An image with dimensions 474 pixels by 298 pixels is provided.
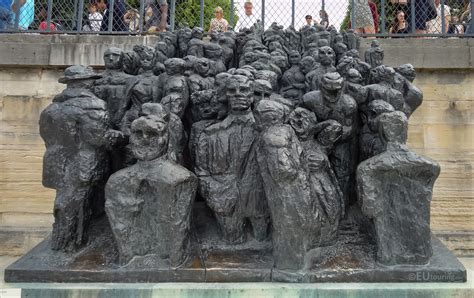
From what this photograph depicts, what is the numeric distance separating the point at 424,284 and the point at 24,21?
6253 mm

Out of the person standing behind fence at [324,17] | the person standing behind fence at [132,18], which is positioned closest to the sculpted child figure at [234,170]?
the person standing behind fence at [324,17]

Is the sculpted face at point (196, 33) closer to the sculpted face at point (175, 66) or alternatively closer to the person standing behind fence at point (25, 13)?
Answer: the sculpted face at point (175, 66)

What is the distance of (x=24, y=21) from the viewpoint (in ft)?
21.9

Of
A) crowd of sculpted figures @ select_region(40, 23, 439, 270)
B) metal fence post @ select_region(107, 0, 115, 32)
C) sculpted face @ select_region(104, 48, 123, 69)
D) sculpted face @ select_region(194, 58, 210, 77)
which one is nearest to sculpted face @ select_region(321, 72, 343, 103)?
crowd of sculpted figures @ select_region(40, 23, 439, 270)

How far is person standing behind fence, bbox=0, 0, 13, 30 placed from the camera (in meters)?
6.48

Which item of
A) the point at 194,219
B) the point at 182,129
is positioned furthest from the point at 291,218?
the point at 182,129

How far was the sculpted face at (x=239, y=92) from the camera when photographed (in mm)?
3510

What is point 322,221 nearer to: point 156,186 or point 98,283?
point 156,186

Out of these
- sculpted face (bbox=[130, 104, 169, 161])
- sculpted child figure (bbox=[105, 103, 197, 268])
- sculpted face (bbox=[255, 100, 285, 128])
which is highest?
sculpted face (bbox=[255, 100, 285, 128])

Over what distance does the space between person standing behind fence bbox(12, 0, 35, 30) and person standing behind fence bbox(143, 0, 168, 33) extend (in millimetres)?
1662

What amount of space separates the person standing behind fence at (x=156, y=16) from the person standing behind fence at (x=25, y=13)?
5.45 feet

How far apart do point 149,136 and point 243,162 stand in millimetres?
750

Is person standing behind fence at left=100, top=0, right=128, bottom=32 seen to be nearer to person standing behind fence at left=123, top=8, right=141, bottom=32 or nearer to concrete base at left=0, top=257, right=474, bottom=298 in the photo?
person standing behind fence at left=123, top=8, right=141, bottom=32

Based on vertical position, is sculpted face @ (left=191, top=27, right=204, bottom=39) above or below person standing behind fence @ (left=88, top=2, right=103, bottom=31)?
below
